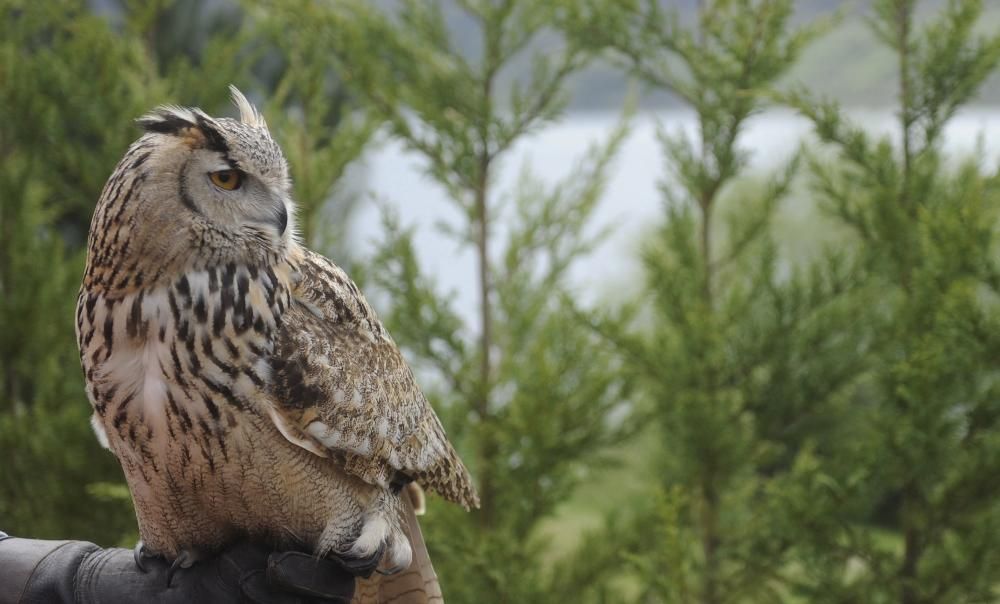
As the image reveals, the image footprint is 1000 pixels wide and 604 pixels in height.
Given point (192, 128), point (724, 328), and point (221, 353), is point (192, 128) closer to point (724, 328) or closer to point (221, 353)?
point (221, 353)

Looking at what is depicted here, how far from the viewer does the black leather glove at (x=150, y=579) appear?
1.78m

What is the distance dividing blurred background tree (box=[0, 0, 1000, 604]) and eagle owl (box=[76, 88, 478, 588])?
126 centimetres

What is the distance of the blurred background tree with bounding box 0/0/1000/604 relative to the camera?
299cm

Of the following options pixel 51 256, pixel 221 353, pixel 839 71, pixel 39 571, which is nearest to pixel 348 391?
pixel 221 353

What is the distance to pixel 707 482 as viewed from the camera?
3.33m

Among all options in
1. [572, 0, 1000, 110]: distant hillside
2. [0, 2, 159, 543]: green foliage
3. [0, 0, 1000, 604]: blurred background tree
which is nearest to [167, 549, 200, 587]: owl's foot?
[0, 0, 1000, 604]: blurred background tree

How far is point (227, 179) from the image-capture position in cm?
160

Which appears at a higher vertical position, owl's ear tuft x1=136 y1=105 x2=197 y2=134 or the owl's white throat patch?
owl's ear tuft x1=136 y1=105 x2=197 y2=134

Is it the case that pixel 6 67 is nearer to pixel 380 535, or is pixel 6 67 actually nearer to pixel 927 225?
pixel 380 535

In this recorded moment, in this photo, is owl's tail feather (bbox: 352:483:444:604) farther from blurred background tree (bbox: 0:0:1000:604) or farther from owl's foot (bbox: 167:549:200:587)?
blurred background tree (bbox: 0:0:1000:604)

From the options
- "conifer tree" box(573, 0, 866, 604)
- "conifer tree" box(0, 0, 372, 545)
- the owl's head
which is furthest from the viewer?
"conifer tree" box(0, 0, 372, 545)

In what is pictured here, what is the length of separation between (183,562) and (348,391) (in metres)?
0.46

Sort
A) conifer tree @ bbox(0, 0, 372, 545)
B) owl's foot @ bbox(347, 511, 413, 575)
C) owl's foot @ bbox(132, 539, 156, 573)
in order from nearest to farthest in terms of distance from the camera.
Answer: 1. owl's foot @ bbox(347, 511, 413, 575)
2. owl's foot @ bbox(132, 539, 156, 573)
3. conifer tree @ bbox(0, 0, 372, 545)

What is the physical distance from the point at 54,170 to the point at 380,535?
2.87 meters
